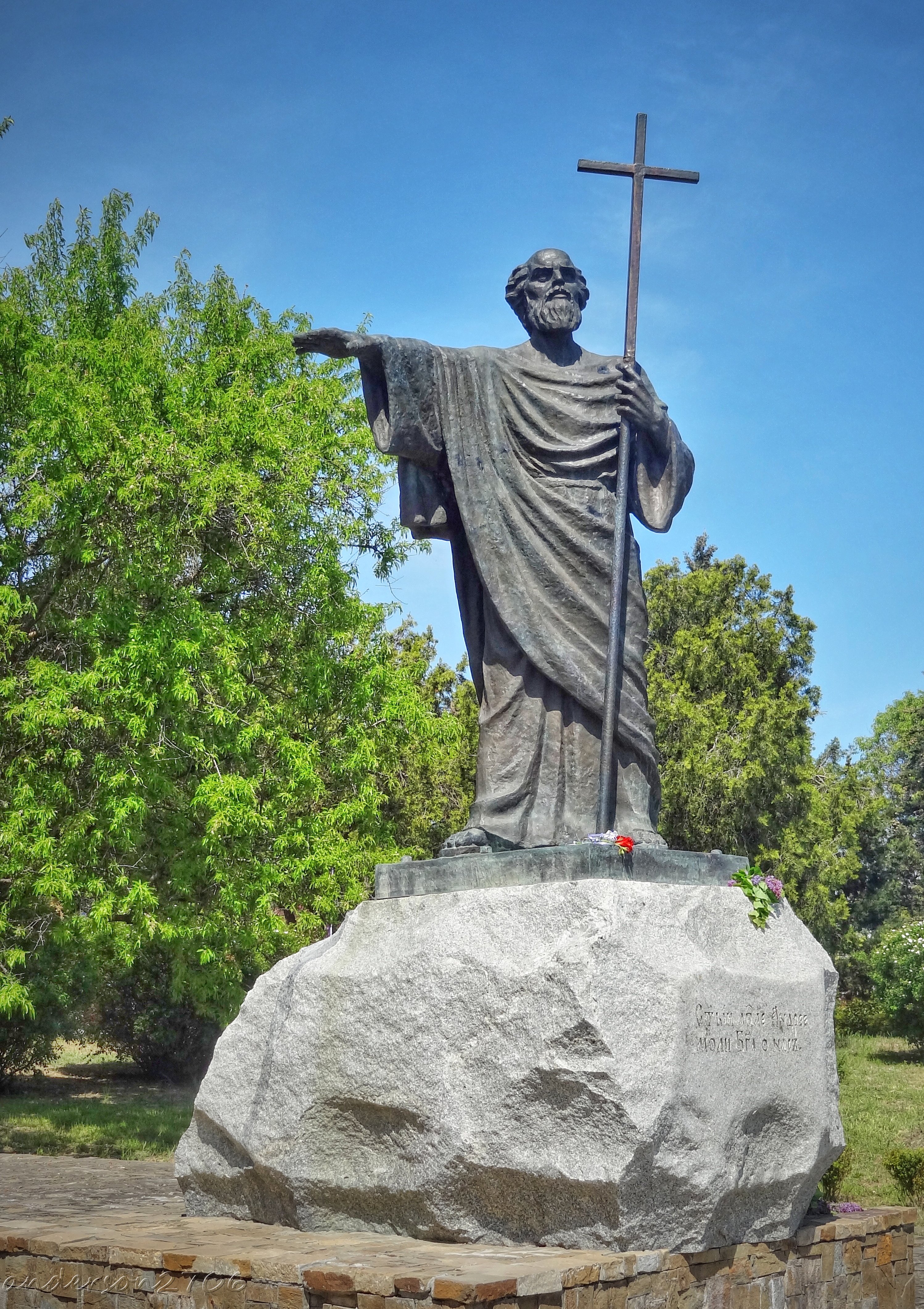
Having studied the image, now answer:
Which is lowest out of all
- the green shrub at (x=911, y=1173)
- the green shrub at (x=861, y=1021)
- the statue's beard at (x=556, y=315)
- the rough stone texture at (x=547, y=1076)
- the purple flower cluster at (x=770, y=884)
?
the green shrub at (x=861, y=1021)

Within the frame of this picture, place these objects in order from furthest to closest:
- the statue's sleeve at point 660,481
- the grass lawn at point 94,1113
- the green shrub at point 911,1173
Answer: the grass lawn at point 94,1113, the green shrub at point 911,1173, the statue's sleeve at point 660,481

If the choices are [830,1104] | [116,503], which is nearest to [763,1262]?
[830,1104]

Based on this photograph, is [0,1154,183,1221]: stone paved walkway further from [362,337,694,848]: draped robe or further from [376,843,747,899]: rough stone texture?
[362,337,694,848]: draped robe

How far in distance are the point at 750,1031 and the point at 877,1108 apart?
1152 centimetres

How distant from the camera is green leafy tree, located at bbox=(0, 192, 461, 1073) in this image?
11.1 m

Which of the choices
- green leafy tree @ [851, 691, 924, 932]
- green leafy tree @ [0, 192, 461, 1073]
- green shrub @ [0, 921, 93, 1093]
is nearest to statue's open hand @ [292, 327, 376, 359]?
green leafy tree @ [0, 192, 461, 1073]

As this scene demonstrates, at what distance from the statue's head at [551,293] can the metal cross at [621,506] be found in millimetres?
321

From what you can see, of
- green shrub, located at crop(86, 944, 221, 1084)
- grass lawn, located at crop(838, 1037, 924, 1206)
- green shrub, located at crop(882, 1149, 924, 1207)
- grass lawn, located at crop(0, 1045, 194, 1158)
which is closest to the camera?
green shrub, located at crop(882, 1149, 924, 1207)

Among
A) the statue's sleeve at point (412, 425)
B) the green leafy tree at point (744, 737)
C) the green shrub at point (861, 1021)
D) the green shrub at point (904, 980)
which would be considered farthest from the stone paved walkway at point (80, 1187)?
the green shrub at point (861, 1021)

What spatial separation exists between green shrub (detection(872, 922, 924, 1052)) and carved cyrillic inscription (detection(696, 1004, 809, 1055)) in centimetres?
1515

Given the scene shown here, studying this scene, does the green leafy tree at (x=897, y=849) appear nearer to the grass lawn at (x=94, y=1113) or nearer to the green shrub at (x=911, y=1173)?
the grass lawn at (x=94, y=1113)

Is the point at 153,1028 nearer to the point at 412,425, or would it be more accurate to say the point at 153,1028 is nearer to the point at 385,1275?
the point at 412,425

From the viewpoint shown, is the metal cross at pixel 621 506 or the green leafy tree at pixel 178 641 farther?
the green leafy tree at pixel 178 641

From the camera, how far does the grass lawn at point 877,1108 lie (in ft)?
36.2
